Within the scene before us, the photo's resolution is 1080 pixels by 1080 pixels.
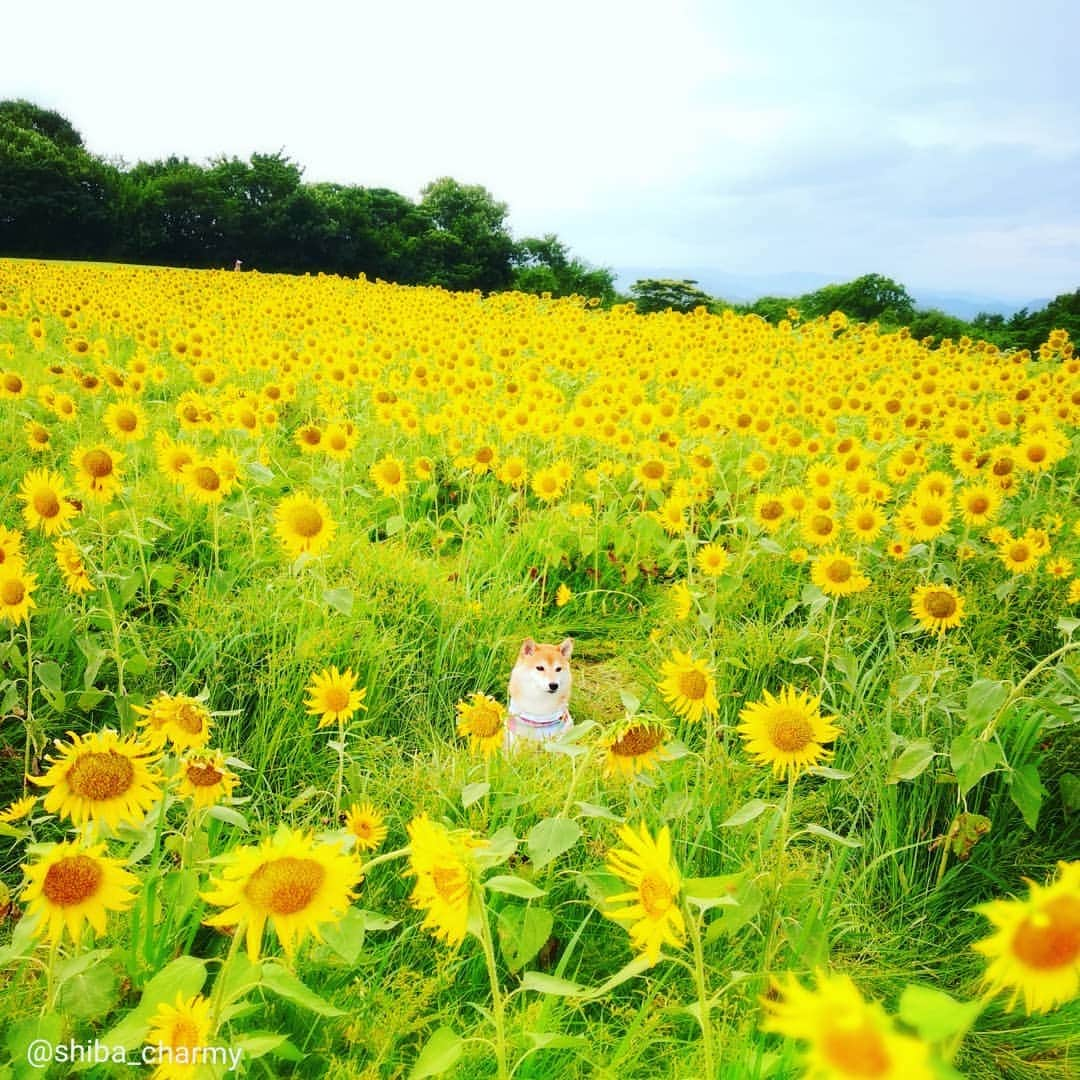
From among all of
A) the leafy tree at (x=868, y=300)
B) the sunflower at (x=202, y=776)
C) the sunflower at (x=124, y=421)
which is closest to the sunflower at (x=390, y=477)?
the sunflower at (x=124, y=421)

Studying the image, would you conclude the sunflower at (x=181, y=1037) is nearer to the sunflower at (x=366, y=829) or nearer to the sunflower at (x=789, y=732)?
the sunflower at (x=366, y=829)

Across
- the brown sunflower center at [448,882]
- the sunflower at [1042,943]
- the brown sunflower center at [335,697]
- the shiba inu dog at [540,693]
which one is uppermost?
the sunflower at [1042,943]

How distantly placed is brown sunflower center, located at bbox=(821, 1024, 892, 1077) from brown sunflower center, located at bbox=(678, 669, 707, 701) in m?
1.36

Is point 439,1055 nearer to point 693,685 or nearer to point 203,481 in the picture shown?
point 693,685

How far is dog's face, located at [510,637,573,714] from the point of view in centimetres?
280

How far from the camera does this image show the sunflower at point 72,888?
51.5 inches

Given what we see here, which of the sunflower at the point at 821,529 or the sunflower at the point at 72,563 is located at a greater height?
the sunflower at the point at 821,529

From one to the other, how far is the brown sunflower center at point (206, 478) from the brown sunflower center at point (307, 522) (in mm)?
716

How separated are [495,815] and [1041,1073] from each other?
1444 mm

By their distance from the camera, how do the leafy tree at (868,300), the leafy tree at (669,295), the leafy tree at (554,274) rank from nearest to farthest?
the leafy tree at (868,300), the leafy tree at (669,295), the leafy tree at (554,274)

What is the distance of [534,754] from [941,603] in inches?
57.3

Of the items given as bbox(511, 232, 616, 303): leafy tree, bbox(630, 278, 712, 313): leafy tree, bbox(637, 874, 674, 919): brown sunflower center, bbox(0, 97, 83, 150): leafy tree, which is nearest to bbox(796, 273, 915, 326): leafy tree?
bbox(630, 278, 712, 313): leafy tree

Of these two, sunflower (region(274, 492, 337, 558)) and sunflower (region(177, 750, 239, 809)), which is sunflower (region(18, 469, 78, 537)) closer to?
sunflower (region(274, 492, 337, 558))

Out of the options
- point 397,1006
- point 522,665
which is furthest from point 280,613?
point 397,1006
